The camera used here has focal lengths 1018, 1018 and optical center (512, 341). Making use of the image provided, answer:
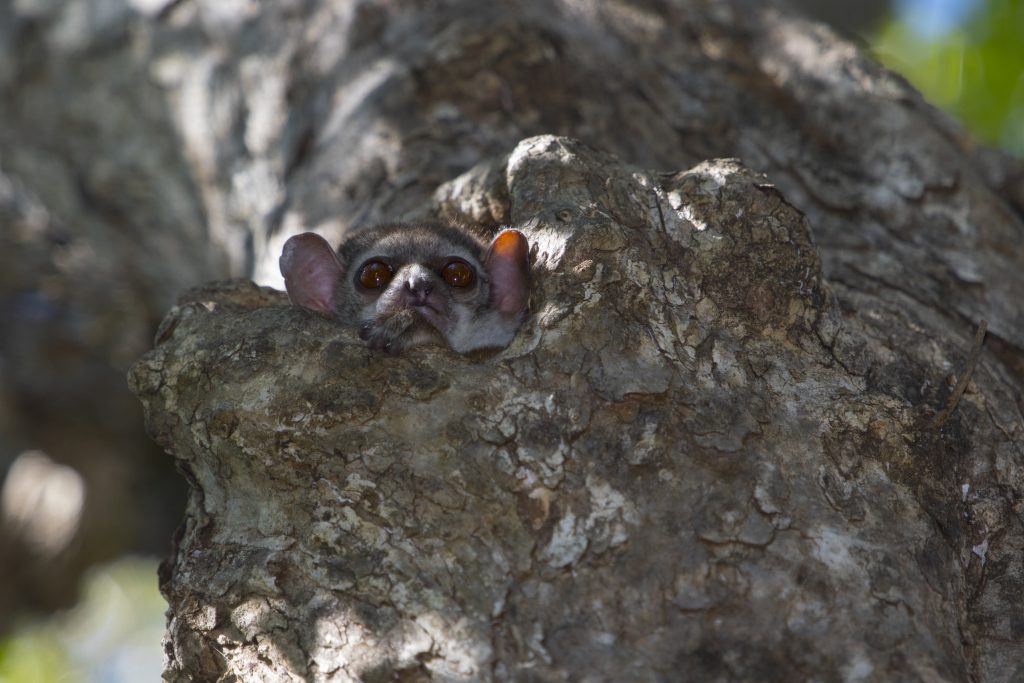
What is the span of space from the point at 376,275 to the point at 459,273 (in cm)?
A: 29

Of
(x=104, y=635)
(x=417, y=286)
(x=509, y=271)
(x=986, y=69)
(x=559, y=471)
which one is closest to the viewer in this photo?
(x=559, y=471)

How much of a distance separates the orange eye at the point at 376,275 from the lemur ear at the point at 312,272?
0.12 metres

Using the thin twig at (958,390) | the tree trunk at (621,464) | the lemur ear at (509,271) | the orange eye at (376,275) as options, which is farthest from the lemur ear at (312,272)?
the thin twig at (958,390)

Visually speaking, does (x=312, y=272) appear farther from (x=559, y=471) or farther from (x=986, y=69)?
(x=986, y=69)

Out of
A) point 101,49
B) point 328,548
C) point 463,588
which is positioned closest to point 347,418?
point 328,548

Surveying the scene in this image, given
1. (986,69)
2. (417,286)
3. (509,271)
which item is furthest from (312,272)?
(986,69)

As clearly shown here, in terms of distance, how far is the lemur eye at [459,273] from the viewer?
3453 mm

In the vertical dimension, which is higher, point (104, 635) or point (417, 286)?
point (417, 286)

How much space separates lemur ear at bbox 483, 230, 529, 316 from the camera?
9.83 ft

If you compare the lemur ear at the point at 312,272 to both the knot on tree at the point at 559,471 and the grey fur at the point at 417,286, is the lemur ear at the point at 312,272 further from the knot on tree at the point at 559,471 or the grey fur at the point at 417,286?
the knot on tree at the point at 559,471

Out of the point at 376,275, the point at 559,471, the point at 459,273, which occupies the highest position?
the point at 559,471

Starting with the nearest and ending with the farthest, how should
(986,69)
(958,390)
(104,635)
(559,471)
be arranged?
(559,471), (958,390), (986,69), (104,635)

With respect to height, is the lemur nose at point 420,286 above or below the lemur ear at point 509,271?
below

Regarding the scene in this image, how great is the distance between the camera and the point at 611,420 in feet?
8.39
